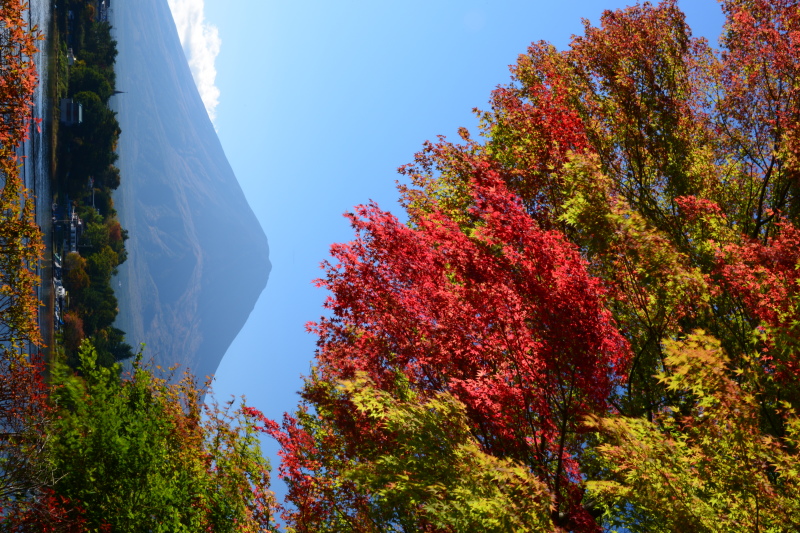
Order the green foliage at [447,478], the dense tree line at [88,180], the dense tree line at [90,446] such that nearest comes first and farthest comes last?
the green foliage at [447,478] < the dense tree line at [90,446] < the dense tree line at [88,180]

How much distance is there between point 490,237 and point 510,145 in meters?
6.71

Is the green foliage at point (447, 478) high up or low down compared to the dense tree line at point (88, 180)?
down

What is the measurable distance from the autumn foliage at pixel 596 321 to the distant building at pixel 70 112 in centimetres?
4363

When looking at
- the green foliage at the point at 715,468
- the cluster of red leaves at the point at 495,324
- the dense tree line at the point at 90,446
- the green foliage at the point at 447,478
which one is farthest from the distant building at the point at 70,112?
the green foliage at the point at 715,468

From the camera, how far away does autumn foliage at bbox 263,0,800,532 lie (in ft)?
15.7

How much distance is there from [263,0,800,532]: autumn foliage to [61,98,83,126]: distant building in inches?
1718

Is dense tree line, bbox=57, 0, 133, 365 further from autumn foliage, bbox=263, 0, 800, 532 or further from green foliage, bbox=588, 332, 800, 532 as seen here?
green foliage, bbox=588, 332, 800, 532

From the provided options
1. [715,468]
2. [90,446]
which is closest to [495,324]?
[715,468]

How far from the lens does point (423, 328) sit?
749cm

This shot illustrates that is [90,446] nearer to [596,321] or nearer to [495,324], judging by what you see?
[495,324]

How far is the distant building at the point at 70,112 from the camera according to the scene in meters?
44.1

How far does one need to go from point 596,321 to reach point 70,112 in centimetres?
5122

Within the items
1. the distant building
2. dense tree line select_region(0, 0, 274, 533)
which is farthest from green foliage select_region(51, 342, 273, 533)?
the distant building

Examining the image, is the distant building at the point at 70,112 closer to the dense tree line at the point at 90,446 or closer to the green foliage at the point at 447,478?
the dense tree line at the point at 90,446
